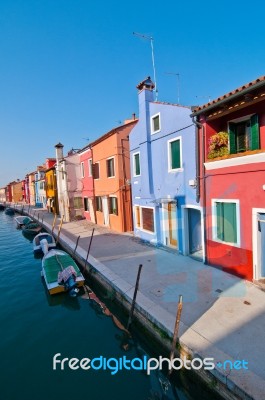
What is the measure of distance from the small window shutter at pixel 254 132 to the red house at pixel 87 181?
56.0 feet

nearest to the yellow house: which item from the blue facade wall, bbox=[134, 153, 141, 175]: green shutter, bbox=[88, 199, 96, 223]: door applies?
bbox=[88, 199, 96, 223]: door

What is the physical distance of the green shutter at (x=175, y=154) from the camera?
11289 millimetres

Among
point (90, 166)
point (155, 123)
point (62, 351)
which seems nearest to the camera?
point (62, 351)

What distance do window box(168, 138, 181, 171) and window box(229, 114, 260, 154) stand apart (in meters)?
2.75

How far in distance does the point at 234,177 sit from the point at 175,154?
374cm

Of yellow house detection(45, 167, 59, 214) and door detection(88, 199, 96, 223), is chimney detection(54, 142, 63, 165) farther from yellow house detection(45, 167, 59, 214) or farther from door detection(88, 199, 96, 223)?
door detection(88, 199, 96, 223)

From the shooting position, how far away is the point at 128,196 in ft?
58.4

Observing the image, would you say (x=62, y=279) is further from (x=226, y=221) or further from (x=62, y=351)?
(x=226, y=221)

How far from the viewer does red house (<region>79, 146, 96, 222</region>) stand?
929 inches

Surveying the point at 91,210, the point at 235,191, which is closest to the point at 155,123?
the point at 235,191

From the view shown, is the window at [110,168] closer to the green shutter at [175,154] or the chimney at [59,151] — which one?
the green shutter at [175,154]

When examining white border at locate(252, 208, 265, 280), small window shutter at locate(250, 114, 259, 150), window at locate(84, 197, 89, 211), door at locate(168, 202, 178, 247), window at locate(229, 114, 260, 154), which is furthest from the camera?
window at locate(84, 197, 89, 211)

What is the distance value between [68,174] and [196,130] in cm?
1924

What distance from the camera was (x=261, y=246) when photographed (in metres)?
7.88
